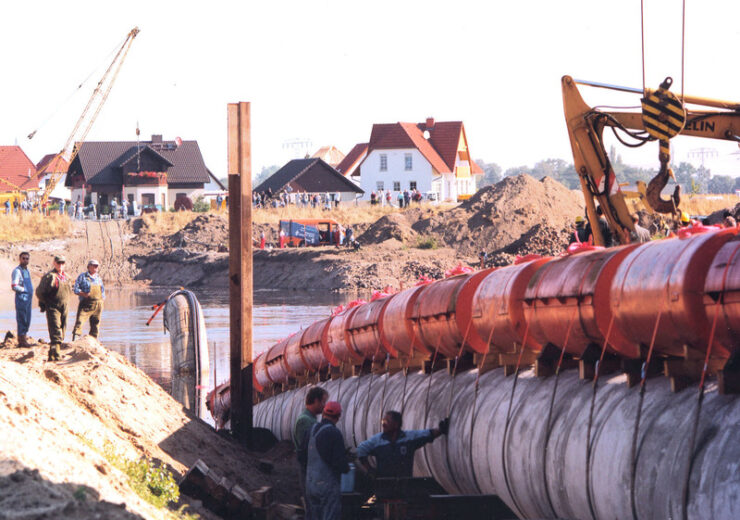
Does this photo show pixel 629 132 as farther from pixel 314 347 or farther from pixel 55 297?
pixel 55 297

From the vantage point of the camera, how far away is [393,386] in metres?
12.4

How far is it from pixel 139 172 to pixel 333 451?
267 feet

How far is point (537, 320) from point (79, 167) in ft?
286

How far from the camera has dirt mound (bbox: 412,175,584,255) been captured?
192 ft

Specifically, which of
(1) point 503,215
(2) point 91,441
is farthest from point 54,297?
(1) point 503,215

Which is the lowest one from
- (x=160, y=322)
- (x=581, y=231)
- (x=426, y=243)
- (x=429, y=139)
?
(x=160, y=322)

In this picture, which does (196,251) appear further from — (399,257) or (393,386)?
(393,386)

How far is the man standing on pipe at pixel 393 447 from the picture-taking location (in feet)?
31.8

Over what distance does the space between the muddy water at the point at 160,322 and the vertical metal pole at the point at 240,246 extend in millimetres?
8247

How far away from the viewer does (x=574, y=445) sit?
787cm

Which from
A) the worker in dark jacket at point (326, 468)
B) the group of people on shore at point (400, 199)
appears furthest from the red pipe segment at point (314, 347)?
the group of people on shore at point (400, 199)

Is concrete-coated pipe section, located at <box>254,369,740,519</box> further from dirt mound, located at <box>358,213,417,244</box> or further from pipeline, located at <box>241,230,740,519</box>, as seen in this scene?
dirt mound, located at <box>358,213,417,244</box>

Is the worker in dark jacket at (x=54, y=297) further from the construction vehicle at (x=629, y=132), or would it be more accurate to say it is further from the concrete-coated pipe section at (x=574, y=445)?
the construction vehicle at (x=629, y=132)

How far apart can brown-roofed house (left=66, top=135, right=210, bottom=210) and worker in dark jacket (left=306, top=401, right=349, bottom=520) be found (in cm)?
7926
